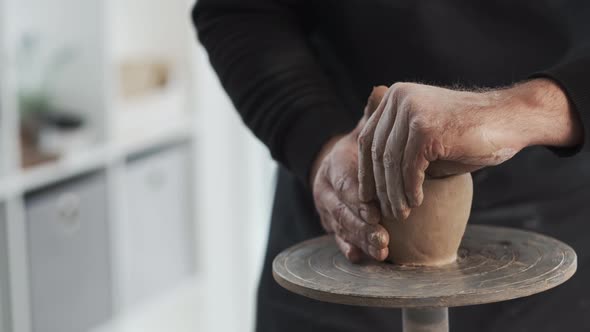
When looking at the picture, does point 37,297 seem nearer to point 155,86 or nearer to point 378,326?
point 155,86

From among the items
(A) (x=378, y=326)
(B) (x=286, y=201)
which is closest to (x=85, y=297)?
(B) (x=286, y=201)

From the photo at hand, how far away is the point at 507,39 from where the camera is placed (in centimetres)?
106

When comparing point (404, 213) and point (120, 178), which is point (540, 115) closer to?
point (404, 213)

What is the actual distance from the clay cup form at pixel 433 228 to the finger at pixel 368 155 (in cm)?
4

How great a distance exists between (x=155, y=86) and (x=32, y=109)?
0.44m

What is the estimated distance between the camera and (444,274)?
80cm

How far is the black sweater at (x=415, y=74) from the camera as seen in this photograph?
1.05 metres

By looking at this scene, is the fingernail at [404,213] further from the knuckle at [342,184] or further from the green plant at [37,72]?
the green plant at [37,72]

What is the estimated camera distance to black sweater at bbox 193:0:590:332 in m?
1.05

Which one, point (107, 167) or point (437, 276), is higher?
point (437, 276)

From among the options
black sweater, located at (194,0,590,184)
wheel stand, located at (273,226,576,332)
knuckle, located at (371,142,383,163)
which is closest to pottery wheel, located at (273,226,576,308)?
wheel stand, located at (273,226,576,332)

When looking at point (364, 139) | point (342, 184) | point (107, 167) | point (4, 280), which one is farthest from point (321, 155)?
point (107, 167)

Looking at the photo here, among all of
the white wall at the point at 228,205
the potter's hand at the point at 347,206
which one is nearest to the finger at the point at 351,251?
the potter's hand at the point at 347,206

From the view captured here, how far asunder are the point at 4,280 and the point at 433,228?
136 centimetres
